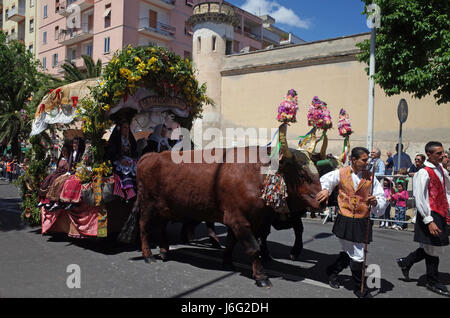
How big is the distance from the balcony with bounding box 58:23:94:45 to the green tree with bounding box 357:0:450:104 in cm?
2616

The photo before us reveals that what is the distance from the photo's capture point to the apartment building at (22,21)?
124ft

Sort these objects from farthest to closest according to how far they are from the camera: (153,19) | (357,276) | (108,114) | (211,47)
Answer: (153,19)
(211,47)
(108,114)
(357,276)

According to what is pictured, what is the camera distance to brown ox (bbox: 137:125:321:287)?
475 centimetres

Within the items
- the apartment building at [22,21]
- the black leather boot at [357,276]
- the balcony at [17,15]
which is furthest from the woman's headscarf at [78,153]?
the balcony at [17,15]

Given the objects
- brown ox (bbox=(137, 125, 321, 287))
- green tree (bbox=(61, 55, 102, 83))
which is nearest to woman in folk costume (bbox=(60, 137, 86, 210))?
brown ox (bbox=(137, 125, 321, 287))

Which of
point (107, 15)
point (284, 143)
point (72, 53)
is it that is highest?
point (107, 15)

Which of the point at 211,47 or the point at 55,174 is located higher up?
the point at 211,47

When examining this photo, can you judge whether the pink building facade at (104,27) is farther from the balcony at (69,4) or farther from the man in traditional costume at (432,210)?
the man in traditional costume at (432,210)

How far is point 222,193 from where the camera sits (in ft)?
16.3

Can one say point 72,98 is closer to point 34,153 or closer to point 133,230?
point 34,153

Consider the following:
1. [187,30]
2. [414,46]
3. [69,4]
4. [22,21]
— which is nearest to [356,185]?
[414,46]

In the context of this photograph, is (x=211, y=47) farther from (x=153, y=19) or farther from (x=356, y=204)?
(x=356, y=204)

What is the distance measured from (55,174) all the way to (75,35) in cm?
2816
